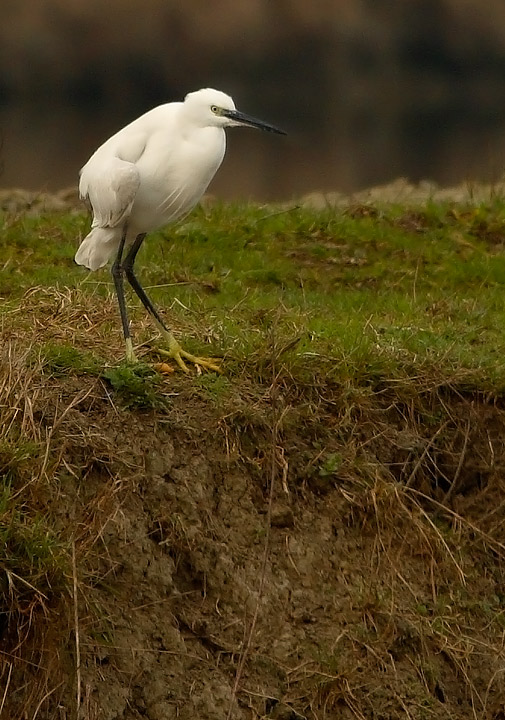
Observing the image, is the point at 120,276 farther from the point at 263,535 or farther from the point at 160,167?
the point at 263,535

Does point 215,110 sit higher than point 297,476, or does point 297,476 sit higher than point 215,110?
point 215,110

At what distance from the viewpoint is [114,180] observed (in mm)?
4117

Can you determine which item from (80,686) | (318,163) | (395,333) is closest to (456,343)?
(395,333)

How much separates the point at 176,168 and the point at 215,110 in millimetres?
254

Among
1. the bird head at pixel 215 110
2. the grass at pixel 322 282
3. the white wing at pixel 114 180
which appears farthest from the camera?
the grass at pixel 322 282

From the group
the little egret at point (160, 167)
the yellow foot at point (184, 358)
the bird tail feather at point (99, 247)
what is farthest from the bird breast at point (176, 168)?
the yellow foot at point (184, 358)

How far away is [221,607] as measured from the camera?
3.96 m

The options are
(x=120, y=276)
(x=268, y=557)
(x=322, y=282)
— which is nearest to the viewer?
(x=268, y=557)

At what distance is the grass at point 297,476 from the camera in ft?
12.2

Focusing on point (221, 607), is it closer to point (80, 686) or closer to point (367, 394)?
point (80, 686)

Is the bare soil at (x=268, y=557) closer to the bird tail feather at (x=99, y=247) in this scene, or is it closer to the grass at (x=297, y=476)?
the grass at (x=297, y=476)

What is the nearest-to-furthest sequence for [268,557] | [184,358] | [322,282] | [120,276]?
[268,557], [184,358], [120,276], [322,282]

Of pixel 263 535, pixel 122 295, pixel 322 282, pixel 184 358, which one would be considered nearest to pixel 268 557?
pixel 263 535

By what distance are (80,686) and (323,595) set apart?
923 millimetres
